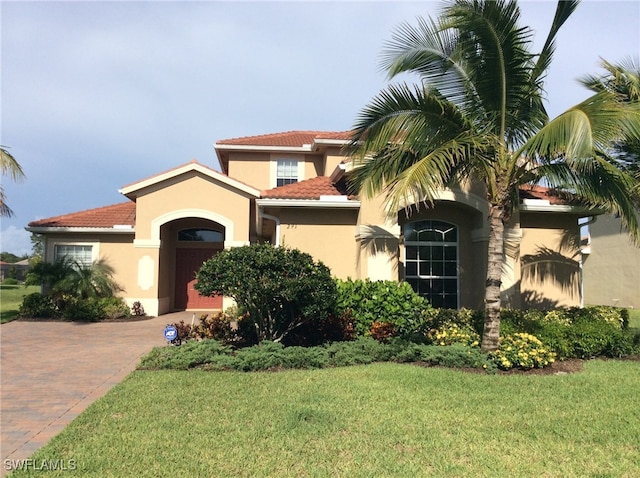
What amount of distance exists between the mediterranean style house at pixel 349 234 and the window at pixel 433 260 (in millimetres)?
29

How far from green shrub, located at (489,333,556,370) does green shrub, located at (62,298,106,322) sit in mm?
13015

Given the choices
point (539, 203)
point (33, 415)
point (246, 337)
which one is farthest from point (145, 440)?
point (539, 203)

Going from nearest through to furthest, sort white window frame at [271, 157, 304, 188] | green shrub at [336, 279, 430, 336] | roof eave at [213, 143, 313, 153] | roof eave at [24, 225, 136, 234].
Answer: green shrub at [336, 279, 430, 336], roof eave at [24, 225, 136, 234], roof eave at [213, 143, 313, 153], white window frame at [271, 157, 304, 188]

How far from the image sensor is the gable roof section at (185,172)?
16.1m

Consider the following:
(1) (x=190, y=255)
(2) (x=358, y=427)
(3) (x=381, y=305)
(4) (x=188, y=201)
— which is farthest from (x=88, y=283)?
(2) (x=358, y=427)

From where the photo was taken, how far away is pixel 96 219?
18.4 meters

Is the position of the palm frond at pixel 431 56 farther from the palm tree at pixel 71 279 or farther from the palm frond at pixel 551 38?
the palm tree at pixel 71 279

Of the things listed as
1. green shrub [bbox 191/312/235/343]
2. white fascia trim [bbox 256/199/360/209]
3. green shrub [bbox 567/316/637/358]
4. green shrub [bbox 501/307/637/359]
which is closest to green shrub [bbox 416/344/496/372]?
green shrub [bbox 501/307/637/359]

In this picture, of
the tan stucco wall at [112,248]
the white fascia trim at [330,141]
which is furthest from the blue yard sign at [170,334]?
the white fascia trim at [330,141]

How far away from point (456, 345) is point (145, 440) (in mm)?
6236

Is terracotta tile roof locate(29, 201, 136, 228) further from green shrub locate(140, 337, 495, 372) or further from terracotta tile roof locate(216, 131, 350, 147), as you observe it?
green shrub locate(140, 337, 495, 372)

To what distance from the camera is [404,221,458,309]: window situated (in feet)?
43.3

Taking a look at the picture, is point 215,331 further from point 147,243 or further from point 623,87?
point 623,87

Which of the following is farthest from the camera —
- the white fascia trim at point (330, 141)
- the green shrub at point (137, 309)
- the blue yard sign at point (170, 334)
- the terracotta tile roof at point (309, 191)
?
the green shrub at point (137, 309)
